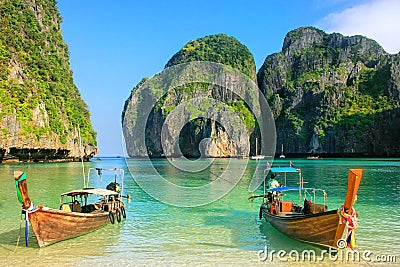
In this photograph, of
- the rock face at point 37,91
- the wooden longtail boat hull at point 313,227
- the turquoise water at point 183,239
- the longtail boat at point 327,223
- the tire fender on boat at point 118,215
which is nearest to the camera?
the longtail boat at point 327,223

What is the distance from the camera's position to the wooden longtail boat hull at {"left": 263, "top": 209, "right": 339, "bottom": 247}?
9.62 metres

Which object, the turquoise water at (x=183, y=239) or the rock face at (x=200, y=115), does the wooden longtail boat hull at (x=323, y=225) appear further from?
the rock face at (x=200, y=115)

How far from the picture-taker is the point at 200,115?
120500 mm

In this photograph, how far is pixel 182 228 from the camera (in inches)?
559

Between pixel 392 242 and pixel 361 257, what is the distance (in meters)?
2.20

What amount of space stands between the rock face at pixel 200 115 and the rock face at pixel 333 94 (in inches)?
475

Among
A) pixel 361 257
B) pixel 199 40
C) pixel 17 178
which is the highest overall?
pixel 199 40

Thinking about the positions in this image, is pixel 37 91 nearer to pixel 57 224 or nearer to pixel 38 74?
pixel 38 74

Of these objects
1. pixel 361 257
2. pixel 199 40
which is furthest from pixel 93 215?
pixel 199 40

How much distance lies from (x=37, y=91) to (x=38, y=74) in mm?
5938

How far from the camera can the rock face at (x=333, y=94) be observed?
10406 centimetres

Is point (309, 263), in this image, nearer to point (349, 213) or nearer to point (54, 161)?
point (349, 213)

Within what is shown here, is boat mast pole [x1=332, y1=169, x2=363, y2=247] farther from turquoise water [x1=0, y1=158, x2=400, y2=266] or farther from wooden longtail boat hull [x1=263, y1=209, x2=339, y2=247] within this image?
turquoise water [x1=0, y1=158, x2=400, y2=266]

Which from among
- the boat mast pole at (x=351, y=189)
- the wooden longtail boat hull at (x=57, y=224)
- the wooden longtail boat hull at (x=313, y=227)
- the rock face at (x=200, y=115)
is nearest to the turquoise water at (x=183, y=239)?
the wooden longtail boat hull at (x=57, y=224)
